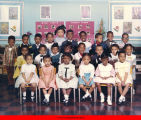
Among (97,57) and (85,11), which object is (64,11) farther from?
(97,57)

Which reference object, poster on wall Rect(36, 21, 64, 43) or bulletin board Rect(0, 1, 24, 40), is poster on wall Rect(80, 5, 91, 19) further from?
bulletin board Rect(0, 1, 24, 40)

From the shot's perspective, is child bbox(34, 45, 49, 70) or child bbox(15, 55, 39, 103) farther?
child bbox(34, 45, 49, 70)

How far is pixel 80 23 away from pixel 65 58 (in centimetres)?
283

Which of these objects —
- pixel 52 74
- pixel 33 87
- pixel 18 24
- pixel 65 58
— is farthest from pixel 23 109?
pixel 18 24

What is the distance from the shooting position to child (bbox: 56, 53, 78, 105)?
422cm

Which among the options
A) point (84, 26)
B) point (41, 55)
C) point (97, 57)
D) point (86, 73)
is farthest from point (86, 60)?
point (84, 26)

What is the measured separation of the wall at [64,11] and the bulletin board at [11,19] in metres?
0.18

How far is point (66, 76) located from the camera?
434 cm

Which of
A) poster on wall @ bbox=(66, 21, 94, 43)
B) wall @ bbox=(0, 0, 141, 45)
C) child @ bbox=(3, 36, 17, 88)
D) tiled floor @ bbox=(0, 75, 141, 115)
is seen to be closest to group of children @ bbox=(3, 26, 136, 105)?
tiled floor @ bbox=(0, 75, 141, 115)

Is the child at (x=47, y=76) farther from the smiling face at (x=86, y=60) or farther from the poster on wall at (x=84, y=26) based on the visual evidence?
the poster on wall at (x=84, y=26)

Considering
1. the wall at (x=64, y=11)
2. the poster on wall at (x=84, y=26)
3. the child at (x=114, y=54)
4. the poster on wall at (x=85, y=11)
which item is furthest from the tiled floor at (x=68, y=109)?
the poster on wall at (x=85, y=11)

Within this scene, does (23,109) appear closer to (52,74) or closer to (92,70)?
(52,74)

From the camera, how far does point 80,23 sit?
22.5 feet

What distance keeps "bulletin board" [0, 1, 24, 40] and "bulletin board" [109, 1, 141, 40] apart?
2.67m
